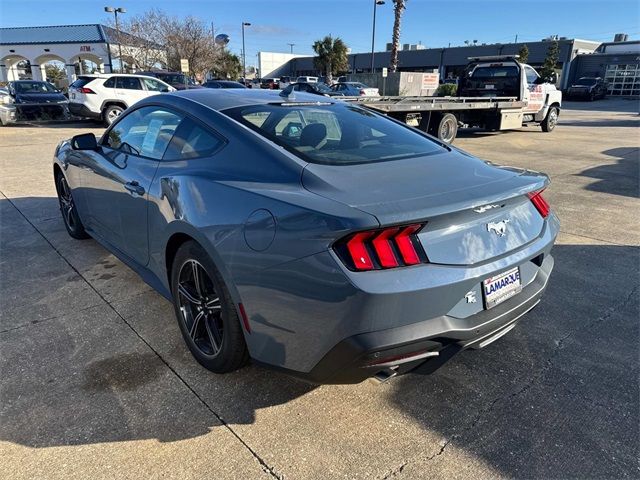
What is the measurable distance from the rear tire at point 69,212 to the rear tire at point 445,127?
9332mm

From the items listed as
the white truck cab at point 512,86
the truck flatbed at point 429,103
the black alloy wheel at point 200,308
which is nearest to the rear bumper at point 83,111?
the truck flatbed at point 429,103

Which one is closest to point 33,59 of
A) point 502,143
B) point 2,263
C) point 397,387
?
point 502,143

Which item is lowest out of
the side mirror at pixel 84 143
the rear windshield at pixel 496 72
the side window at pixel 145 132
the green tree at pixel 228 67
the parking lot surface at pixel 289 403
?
the parking lot surface at pixel 289 403

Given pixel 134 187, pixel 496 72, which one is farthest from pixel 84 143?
pixel 496 72

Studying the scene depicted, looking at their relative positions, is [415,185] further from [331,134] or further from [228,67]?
[228,67]

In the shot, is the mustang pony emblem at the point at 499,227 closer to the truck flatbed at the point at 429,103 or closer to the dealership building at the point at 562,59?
the truck flatbed at the point at 429,103

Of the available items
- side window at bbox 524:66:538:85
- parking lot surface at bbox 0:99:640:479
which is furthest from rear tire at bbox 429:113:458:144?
parking lot surface at bbox 0:99:640:479

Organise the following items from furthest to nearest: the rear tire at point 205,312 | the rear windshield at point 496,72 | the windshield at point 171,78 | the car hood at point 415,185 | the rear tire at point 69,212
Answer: the windshield at point 171,78 → the rear windshield at point 496,72 → the rear tire at point 69,212 → the rear tire at point 205,312 → the car hood at point 415,185

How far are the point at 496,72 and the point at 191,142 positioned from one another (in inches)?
570

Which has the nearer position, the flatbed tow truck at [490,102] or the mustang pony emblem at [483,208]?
the mustang pony emblem at [483,208]

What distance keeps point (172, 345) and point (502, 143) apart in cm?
1282

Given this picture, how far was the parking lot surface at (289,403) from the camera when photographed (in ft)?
7.12

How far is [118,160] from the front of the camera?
3574mm

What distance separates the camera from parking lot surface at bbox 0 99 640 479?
2170 millimetres
